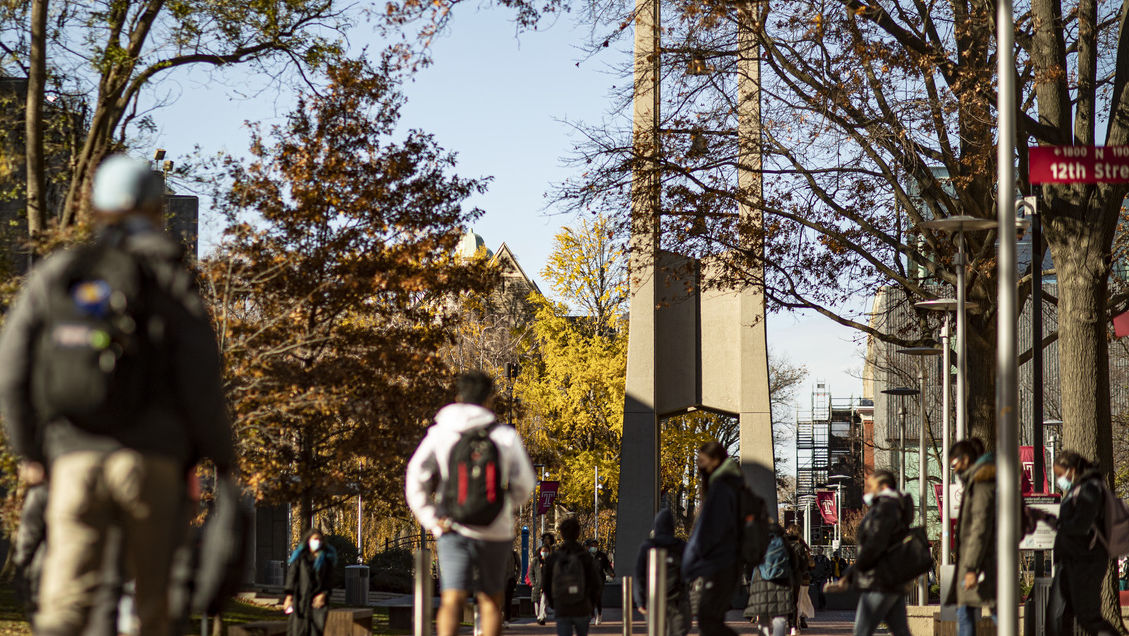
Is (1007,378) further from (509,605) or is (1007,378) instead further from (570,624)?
(509,605)

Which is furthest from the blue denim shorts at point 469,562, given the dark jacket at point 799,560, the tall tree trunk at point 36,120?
the dark jacket at point 799,560

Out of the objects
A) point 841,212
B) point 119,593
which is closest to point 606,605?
point 841,212

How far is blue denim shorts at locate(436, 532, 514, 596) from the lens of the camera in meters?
7.78

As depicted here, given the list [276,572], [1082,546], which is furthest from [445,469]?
[276,572]

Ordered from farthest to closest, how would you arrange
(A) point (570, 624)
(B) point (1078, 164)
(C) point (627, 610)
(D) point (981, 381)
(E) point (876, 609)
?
(D) point (981, 381)
(A) point (570, 624)
(B) point (1078, 164)
(C) point (627, 610)
(E) point (876, 609)

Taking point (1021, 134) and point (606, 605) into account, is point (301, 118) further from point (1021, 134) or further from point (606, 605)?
point (606, 605)

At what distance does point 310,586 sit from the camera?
50.8 ft

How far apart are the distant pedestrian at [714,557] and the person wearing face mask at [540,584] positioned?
15.6m

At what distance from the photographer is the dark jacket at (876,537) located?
10711mm

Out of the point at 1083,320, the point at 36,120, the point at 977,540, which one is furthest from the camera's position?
the point at 36,120

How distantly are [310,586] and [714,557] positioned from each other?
7300mm

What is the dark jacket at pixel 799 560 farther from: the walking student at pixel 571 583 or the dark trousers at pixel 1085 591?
the dark trousers at pixel 1085 591

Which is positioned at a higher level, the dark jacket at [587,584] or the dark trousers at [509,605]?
the dark jacket at [587,584]

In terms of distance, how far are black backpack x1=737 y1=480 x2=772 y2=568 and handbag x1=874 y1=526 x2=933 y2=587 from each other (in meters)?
1.61
